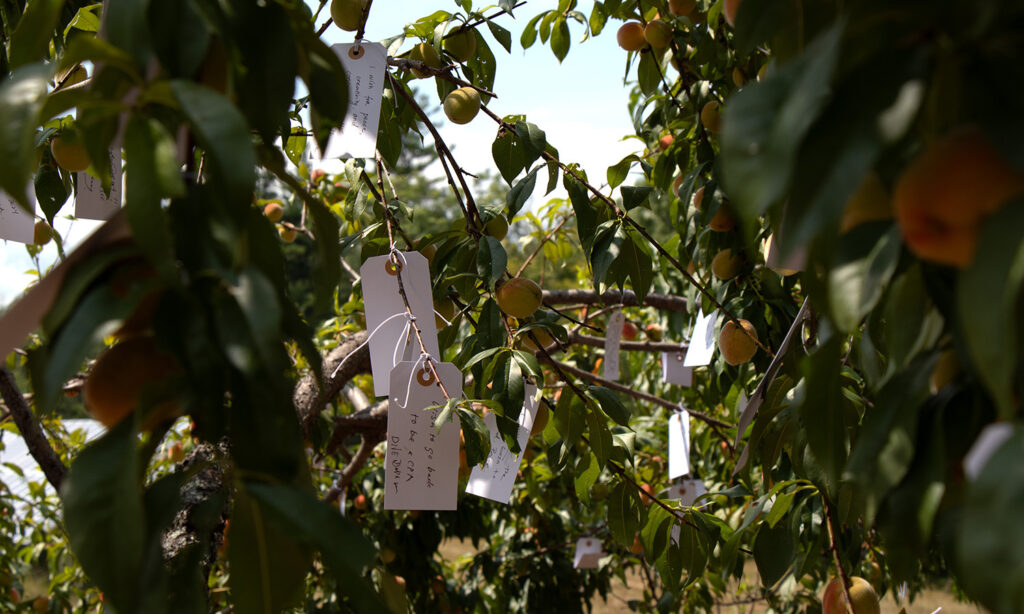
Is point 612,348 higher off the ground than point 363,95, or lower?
lower

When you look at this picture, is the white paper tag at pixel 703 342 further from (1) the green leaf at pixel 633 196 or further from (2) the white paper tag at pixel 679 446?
(1) the green leaf at pixel 633 196

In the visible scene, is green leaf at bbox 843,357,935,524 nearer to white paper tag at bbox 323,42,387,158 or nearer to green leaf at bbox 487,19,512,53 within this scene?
white paper tag at bbox 323,42,387,158

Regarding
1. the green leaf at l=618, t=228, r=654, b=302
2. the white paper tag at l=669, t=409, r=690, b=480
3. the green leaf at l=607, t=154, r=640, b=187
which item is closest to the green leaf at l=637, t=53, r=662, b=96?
the green leaf at l=607, t=154, r=640, b=187

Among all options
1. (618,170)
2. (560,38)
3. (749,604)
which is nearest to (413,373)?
(618,170)

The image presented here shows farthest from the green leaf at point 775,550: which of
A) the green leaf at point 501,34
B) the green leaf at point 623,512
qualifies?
the green leaf at point 501,34

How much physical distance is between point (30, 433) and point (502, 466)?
0.76 meters

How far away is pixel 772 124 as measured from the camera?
0.97ft

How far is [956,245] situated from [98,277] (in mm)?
366

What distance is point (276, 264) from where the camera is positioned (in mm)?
417

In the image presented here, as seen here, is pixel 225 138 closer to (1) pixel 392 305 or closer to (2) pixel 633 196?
(1) pixel 392 305

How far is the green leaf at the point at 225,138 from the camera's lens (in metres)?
0.31

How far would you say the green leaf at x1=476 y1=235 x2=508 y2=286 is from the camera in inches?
35.2

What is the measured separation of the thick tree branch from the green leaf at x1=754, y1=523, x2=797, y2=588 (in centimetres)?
102

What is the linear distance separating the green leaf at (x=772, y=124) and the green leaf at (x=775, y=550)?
2.08 feet
